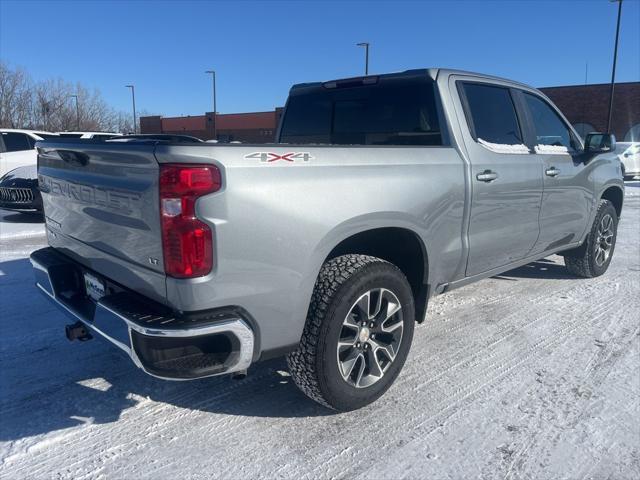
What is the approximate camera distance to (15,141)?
11.3m

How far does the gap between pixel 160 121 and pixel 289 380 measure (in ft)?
146

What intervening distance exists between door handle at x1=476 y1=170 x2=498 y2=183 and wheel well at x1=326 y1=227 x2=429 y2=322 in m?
0.71

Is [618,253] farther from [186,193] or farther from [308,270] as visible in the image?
[186,193]

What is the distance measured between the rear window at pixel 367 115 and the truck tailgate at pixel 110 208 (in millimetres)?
2068

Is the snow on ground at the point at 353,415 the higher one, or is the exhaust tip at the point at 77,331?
the exhaust tip at the point at 77,331

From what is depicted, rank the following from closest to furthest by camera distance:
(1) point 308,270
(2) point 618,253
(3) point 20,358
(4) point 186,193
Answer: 1. (4) point 186,193
2. (1) point 308,270
3. (3) point 20,358
4. (2) point 618,253

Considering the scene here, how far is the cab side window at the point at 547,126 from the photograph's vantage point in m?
4.35

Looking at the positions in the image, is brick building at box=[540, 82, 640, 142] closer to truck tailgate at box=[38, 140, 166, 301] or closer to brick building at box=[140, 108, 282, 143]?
brick building at box=[140, 108, 282, 143]

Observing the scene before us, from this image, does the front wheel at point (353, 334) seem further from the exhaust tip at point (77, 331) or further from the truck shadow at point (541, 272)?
the truck shadow at point (541, 272)

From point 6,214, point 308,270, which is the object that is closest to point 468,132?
point 308,270

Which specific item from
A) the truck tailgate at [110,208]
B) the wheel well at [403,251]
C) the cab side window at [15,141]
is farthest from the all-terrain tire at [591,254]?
the cab side window at [15,141]

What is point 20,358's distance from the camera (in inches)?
134

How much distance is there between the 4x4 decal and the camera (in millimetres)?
2264

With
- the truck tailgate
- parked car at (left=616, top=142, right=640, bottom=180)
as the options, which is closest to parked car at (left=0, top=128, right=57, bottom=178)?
the truck tailgate
